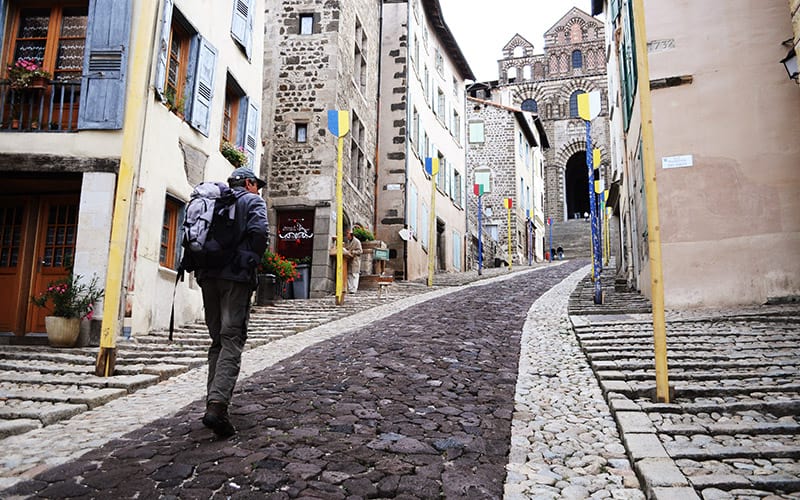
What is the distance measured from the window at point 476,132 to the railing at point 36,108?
29.2 metres

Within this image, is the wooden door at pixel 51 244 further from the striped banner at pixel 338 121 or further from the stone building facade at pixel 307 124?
the stone building facade at pixel 307 124

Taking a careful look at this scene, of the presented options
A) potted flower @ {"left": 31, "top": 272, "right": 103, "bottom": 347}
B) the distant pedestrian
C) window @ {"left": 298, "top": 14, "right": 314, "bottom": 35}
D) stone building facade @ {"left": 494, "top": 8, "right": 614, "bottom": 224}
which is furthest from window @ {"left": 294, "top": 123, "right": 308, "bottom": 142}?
stone building facade @ {"left": 494, "top": 8, "right": 614, "bottom": 224}

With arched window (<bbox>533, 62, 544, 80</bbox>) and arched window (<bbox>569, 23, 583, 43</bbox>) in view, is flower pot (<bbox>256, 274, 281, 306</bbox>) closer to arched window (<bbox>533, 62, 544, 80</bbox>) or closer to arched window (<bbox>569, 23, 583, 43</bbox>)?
arched window (<bbox>533, 62, 544, 80</bbox>)

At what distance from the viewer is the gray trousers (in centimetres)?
405

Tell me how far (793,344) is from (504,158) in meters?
30.4

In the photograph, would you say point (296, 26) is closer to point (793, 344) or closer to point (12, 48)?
point (12, 48)

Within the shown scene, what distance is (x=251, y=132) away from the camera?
40.3 ft

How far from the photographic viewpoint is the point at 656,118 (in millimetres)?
9742

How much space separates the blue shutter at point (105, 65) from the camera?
8.30 meters

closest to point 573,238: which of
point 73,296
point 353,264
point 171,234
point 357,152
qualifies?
point 357,152

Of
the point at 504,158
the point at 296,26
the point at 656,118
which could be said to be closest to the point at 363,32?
the point at 296,26

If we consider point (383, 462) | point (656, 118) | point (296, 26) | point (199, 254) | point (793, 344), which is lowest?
point (383, 462)

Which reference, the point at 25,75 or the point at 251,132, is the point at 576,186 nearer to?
the point at 251,132

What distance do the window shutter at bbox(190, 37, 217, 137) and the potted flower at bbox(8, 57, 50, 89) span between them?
6.54 ft
